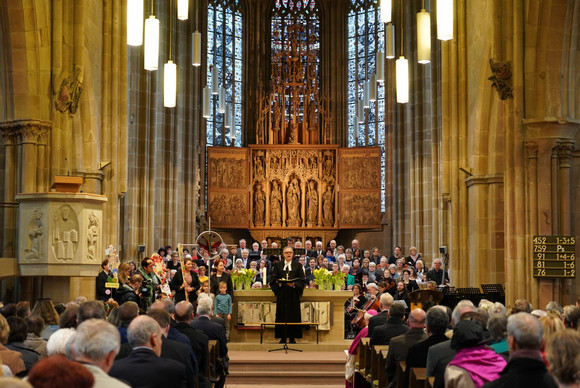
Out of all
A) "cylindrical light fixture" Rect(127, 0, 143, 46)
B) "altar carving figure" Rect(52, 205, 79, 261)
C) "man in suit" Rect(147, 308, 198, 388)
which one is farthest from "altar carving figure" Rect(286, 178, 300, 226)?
"man in suit" Rect(147, 308, 198, 388)

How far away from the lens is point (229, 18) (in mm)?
32062

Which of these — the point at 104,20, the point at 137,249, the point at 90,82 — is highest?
the point at 104,20

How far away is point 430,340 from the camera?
24.8ft

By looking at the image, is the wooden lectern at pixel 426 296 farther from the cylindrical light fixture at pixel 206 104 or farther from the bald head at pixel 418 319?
the cylindrical light fixture at pixel 206 104

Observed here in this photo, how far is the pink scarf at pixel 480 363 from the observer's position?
6.25m

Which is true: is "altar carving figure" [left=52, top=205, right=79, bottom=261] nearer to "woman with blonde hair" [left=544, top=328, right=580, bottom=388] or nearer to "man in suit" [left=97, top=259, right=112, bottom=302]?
"man in suit" [left=97, top=259, right=112, bottom=302]

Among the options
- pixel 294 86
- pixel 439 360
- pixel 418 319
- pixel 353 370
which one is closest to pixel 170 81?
pixel 353 370

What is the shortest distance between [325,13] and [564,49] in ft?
56.9

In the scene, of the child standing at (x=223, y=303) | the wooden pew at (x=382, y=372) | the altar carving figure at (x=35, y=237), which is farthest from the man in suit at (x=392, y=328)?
the child standing at (x=223, y=303)

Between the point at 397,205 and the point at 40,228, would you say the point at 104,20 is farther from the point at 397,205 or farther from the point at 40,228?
the point at 397,205

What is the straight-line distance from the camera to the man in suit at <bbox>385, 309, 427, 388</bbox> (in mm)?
8297

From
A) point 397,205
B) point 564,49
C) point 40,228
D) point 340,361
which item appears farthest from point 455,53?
point 40,228

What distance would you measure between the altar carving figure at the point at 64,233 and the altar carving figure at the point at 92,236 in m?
0.25

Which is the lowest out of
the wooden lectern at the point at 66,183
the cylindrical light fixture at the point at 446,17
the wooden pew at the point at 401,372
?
the wooden pew at the point at 401,372
